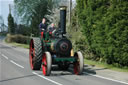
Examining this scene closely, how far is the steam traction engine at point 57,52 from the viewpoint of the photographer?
10.6 metres

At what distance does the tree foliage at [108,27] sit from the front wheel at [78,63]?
2.50 metres

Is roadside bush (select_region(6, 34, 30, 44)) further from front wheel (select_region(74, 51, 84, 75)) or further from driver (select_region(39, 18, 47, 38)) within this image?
front wheel (select_region(74, 51, 84, 75))

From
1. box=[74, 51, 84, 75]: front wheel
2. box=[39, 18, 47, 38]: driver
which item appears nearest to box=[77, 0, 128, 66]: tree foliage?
box=[74, 51, 84, 75]: front wheel

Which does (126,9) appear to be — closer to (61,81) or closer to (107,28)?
(107,28)

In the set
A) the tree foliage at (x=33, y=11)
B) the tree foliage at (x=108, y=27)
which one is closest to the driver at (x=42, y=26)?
the tree foliage at (x=108, y=27)

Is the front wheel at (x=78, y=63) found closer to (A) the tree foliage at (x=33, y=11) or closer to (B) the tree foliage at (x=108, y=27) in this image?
(B) the tree foliage at (x=108, y=27)

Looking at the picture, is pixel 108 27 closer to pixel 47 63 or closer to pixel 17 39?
pixel 47 63

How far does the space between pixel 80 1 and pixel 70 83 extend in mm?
8243

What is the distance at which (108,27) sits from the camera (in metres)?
12.9

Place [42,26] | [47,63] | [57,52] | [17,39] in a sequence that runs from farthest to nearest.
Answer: [17,39] < [42,26] < [57,52] < [47,63]

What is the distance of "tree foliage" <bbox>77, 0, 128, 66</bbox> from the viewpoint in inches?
480

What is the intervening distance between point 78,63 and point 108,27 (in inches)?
122

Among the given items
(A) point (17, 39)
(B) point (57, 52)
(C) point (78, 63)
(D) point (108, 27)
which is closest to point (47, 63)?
(B) point (57, 52)

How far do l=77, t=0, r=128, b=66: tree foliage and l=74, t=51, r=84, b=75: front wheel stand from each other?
2.50 meters
